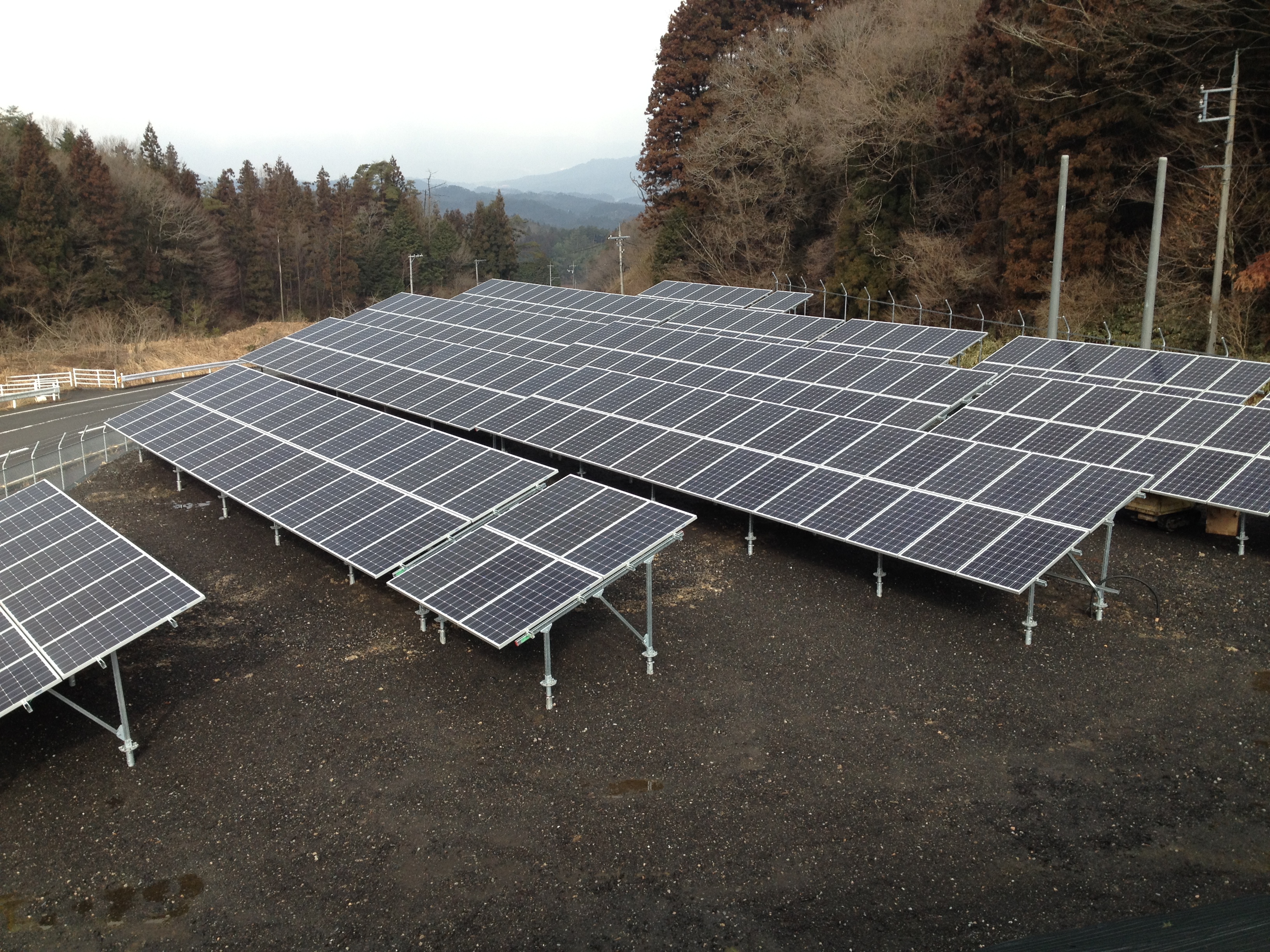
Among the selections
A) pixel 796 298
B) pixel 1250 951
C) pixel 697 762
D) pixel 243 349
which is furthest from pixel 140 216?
pixel 1250 951

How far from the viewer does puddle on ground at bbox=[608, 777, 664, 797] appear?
11.9 metres

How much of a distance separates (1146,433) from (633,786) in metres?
14.6

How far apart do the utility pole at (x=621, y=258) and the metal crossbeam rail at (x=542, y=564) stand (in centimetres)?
A: 4648

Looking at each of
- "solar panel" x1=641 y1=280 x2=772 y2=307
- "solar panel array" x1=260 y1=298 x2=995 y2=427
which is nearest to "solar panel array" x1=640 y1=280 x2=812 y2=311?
"solar panel" x1=641 y1=280 x2=772 y2=307

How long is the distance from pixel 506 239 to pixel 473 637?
3880 inches

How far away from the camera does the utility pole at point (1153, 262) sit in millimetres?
24922

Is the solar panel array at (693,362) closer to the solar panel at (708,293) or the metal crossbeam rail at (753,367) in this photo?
the metal crossbeam rail at (753,367)

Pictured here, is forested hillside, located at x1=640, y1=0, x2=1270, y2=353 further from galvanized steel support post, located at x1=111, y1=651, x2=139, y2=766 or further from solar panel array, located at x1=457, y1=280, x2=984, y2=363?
galvanized steel support post, located at x1=111, y1=651, x2=139, y2=766

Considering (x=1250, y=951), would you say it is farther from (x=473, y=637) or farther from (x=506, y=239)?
(x=506, y=239)

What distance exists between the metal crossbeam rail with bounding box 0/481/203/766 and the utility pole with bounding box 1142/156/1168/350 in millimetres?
25129

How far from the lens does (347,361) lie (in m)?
33.1

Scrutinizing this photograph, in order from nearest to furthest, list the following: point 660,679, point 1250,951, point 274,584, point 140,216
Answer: point 1250,951
point 660,679
point 274,584
point 140,216

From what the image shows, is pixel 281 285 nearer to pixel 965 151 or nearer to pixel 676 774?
pixel 965 151

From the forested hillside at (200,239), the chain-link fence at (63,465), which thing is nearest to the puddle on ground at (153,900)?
the chain-link fence at (63,465)
